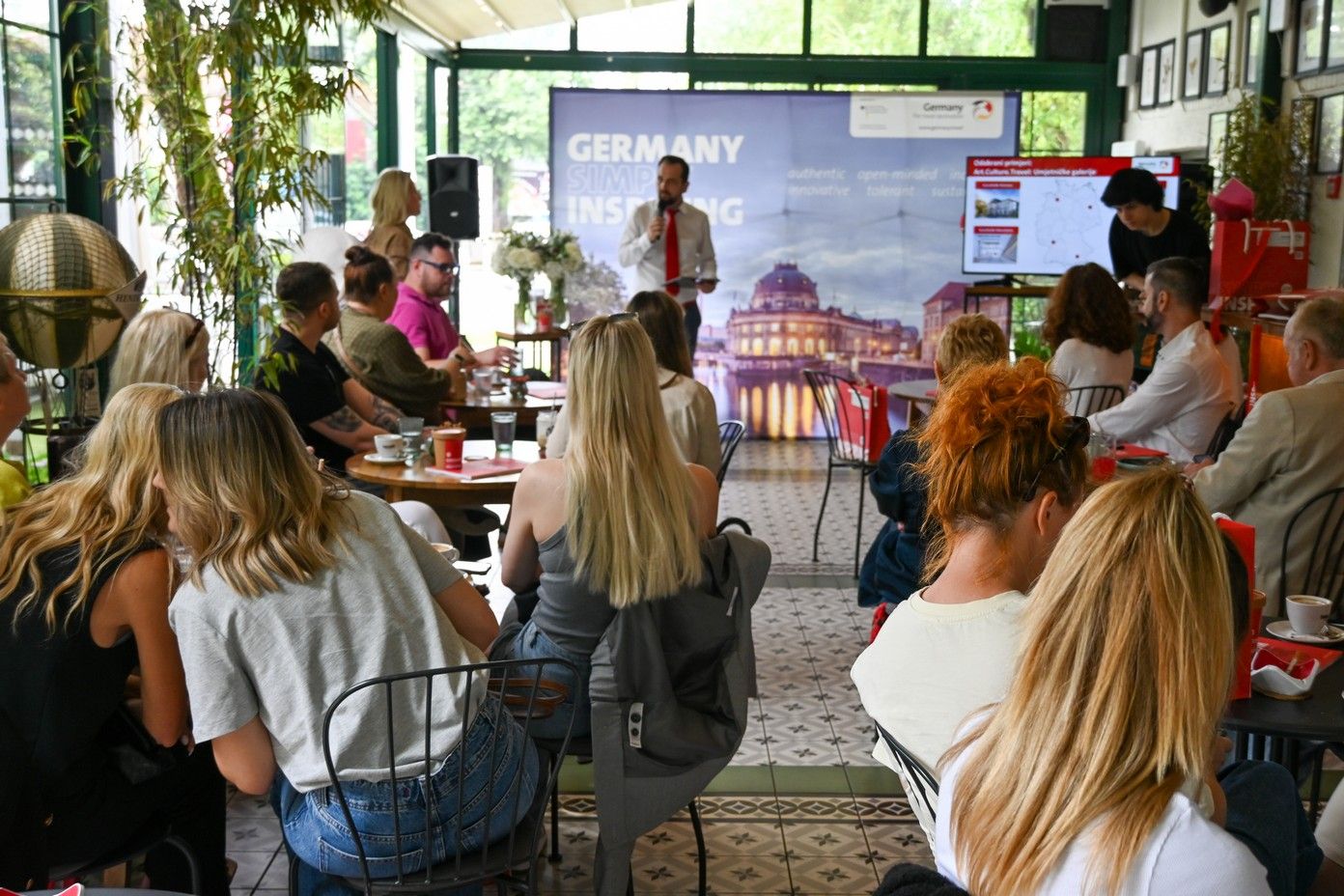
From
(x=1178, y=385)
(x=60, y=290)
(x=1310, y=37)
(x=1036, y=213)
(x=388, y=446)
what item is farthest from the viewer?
(x=1036, y=213)

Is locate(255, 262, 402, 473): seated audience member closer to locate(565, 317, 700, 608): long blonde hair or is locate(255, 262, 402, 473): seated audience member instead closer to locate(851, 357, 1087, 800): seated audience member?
locate(565, 317, 700, 608): long blonde hair

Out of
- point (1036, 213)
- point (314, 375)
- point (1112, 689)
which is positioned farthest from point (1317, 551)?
point (1036, 213)

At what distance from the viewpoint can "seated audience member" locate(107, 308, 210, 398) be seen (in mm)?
3730

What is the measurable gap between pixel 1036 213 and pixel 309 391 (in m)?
5.99

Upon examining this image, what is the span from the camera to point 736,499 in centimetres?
777

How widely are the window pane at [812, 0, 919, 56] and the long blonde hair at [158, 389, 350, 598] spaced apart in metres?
9.11

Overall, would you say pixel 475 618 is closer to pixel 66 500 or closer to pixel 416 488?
pixel 66 500

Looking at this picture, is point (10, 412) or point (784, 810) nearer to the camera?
point (10, 412)

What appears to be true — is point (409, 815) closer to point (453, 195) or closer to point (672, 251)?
point (672, 251)

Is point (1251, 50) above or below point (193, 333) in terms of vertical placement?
above

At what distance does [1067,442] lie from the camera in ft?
7.53

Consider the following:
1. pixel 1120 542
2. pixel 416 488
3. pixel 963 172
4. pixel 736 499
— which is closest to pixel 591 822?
pixel 416 488

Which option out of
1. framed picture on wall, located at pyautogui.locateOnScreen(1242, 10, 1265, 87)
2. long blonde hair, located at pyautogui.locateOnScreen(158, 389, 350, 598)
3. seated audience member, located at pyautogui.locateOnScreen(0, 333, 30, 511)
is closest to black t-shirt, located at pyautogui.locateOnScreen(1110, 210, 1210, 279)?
framed picture on wall, located at pyautogui.locateOnScreen(1242, 10, 1265, 87)

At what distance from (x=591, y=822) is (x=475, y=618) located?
1277mm
